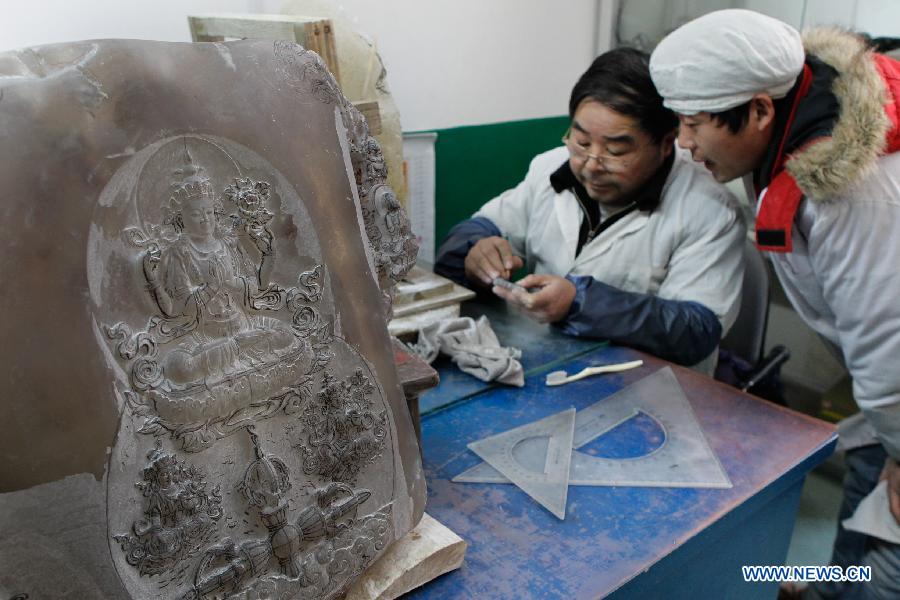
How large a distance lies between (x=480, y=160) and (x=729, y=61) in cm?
106

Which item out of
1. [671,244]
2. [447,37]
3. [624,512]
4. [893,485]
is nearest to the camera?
[624,512]

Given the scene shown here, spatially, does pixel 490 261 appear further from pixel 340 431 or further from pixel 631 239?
pixel 340 431

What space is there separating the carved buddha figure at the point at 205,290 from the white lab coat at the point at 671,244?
111cm

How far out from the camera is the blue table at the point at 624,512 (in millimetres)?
918

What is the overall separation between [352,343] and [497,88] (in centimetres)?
158

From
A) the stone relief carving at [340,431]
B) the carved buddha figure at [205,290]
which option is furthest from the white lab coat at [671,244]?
the carved buddha figure at [205,290]

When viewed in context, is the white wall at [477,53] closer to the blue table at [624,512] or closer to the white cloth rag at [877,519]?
the blue table at [624,512]

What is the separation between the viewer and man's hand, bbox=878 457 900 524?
1.36 metres

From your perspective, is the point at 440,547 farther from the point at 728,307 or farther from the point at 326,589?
the point at 728,307

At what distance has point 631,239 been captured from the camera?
1.64 meters

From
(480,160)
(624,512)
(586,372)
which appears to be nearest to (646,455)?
(624,512)

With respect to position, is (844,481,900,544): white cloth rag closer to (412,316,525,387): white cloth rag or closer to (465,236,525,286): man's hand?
(412,316,525,387): white cloth rag

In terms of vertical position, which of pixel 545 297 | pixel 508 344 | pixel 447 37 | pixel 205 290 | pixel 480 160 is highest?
pixel 447 37

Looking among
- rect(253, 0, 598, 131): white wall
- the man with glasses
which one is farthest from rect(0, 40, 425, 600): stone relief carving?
rect(253, 0, 598, 131): white wall
